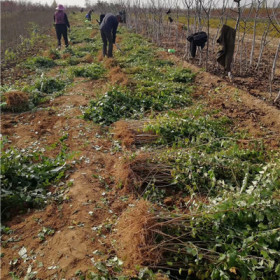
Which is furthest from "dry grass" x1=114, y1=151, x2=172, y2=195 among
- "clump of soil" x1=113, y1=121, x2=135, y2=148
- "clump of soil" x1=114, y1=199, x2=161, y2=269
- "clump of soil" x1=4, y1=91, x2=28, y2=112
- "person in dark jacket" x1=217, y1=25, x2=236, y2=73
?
"person in dark jacket" x1=217, y1=25, x2=236, y2=73

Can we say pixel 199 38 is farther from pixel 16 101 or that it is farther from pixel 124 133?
pixel 16 101

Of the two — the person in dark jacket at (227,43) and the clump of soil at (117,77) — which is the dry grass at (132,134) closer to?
the clump of soil at (117,77)

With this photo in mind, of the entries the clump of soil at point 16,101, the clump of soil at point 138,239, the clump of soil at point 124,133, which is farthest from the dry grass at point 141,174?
the clump of soil at point 16,101

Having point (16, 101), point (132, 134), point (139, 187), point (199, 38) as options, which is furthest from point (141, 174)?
point (199, 38)

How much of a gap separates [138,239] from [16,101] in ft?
14.3

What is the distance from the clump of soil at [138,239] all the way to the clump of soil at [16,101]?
400cm

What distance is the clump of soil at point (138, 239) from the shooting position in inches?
81.0

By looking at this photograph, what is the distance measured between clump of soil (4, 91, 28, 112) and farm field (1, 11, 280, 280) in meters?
0.02

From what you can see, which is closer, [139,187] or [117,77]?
[139,187]

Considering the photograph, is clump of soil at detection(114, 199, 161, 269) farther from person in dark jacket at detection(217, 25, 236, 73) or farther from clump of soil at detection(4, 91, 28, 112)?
person in dark jacket at detection(217, 25, 236, 73)

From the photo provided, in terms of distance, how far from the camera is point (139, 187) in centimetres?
301

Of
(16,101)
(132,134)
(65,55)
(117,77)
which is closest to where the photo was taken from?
(132,134)

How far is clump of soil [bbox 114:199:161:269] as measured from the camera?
2059 mm

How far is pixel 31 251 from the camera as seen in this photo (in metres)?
2.31
